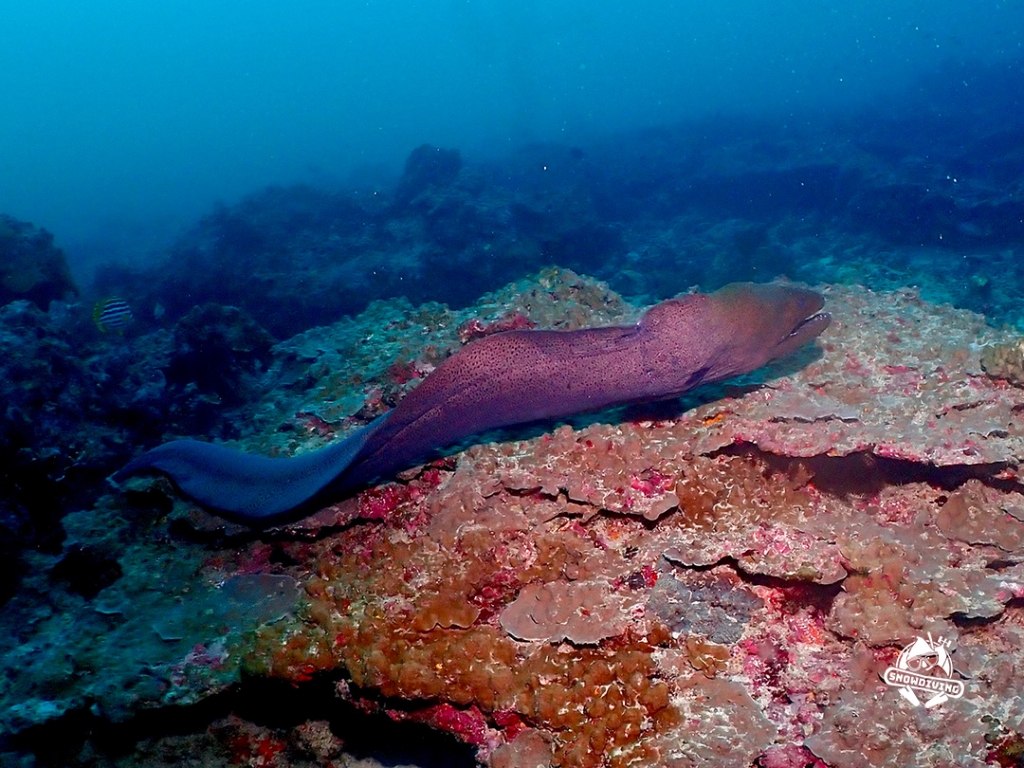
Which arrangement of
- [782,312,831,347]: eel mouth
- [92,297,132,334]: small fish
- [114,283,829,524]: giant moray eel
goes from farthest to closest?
[92,297,132,334]: small fish, [782,312,831,347]: eel mouth, [114,283,829,524]: giant moray eel

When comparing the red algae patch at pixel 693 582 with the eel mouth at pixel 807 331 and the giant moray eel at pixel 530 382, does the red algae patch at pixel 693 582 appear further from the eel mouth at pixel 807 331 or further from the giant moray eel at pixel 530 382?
the eel mouth at pixel 807 331

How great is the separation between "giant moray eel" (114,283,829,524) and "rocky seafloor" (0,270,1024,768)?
20 cm

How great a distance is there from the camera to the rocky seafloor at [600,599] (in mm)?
2732

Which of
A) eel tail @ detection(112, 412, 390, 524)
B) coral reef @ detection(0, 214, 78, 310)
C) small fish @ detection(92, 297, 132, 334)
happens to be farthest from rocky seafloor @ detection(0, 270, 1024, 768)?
coral reef @ detection(0, 214, 78, 310)

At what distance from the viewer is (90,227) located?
47312mm

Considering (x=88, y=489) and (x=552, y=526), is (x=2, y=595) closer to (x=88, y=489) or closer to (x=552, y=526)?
(x=88, y=489)

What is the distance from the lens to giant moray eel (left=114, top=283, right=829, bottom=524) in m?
3.68

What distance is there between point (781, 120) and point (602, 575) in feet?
130

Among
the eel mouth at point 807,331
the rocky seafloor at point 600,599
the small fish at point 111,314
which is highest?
the eel mouth at point 807,331

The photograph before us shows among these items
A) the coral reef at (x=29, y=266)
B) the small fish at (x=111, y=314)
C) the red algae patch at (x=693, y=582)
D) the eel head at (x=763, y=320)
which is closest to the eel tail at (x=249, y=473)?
the red algae patch at (x=693, y=582)

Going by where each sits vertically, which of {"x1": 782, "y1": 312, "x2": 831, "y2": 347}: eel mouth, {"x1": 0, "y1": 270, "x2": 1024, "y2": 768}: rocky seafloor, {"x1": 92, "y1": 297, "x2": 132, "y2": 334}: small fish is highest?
{"x1": 782, "y1": 312, "x2": 831, "y2": 347}: eel mouth

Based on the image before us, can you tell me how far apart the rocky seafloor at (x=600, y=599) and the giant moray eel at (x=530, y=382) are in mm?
Result: 199

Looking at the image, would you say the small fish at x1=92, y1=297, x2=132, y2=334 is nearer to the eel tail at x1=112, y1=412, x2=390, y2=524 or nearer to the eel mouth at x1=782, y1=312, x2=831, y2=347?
the eel tail at x1=112, y1=412, x2=390, y2=524

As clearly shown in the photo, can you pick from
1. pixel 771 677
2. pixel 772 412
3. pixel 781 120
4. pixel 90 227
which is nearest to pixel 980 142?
pixel 781 120
